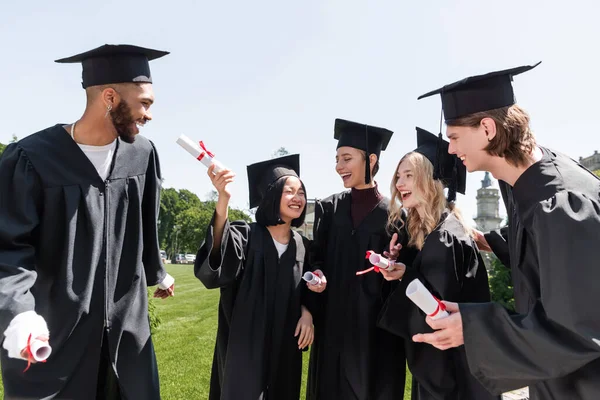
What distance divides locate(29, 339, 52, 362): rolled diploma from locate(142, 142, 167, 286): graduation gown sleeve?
1.11 meters

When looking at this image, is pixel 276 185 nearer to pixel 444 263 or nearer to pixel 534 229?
pixel 444 263

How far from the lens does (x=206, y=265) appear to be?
11.7 ft

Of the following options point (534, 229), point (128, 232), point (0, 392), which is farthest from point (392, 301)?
point (0, 392)

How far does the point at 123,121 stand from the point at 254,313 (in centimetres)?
182


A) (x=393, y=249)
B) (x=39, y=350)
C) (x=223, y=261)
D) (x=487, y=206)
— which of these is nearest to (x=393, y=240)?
(x=393, y=249)

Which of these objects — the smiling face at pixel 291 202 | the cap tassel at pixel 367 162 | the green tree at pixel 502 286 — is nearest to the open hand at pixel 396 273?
the smiling face at pixel 291 202

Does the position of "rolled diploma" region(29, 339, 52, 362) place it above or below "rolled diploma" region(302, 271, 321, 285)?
above

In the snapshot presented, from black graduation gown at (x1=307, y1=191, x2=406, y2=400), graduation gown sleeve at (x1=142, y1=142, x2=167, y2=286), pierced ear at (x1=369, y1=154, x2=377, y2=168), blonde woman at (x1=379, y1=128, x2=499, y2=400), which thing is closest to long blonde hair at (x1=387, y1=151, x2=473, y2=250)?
blonde woman at (x1=379, y1=128, x2=499, y2=400)

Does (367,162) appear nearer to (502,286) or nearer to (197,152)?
(197,152)

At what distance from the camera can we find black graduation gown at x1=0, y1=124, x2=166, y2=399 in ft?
8.00

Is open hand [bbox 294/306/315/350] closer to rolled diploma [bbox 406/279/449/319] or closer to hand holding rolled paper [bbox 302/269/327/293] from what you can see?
hand holding rolled paper [bbox 302/269/327/293]

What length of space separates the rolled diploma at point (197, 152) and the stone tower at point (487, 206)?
2899 inches

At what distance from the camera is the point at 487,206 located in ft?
238

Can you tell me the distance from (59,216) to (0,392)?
4230 millimetres
